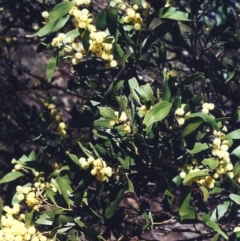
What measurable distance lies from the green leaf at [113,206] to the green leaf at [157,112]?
0.34 meters

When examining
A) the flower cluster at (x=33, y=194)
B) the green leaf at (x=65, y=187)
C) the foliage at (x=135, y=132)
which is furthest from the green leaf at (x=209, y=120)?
the flower cluster at (x=33, y=194)

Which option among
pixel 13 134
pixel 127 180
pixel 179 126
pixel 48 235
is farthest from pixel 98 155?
pixel 13 134

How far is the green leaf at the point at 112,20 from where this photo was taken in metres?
1.77

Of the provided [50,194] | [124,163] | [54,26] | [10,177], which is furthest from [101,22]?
[10,177]

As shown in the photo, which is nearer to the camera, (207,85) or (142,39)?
(142,39)

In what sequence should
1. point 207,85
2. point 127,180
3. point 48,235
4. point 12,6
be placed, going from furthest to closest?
point 12,6 < point 207,85 < point 48,235 < point 127,180

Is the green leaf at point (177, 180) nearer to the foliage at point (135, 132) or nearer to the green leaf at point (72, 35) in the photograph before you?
the foliage at point (135, 132)

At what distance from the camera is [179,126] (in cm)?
182

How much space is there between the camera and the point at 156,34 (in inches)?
75.0

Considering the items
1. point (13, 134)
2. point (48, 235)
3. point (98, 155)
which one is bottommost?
point (13, 134)

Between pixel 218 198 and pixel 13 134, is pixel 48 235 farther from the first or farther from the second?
pixel 13 134

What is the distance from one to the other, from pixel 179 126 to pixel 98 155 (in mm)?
289

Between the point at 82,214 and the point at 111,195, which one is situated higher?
the point at 111,195

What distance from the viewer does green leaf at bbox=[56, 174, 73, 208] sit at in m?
2.06
